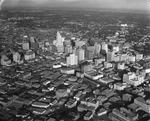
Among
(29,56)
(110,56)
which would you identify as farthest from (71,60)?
(29,56)

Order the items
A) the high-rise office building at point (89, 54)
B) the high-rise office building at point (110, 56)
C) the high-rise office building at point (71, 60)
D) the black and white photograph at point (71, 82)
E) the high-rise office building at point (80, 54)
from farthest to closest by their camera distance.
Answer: the high-rise office building at point (89, 54), the high-rise office building at point (80, 54), the high-rise office building at point (110, 56), the high-rise office building at point (71, 60), the black and white photograph at point (71, 82)

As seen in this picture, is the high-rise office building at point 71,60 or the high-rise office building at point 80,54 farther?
the high-rise office building at point 80,54

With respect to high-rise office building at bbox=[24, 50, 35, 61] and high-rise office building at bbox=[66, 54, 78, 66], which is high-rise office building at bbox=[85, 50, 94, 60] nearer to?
high-rise office building at bbox=[66, 54, 78, 66]

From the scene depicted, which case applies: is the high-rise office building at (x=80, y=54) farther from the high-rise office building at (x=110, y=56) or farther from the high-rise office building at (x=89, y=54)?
the high-rise office building at (x=110, y=56)

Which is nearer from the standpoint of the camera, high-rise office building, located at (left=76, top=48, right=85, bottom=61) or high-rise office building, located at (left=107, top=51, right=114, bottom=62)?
high-rise office building, located at (left=107, top=51, right=114, bottom=62)

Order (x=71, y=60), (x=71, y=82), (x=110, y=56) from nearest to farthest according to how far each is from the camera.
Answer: (x=71, y=82)
(x=71, y=60)
(x=110, y=56)

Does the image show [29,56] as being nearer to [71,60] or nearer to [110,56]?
[71,60]

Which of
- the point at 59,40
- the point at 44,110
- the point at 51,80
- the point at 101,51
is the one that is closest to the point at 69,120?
the point at 44,110

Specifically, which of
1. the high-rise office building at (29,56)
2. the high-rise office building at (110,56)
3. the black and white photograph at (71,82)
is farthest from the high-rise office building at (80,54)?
the high-rise office building at (29,56)

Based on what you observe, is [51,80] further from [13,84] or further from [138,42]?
[138,42]

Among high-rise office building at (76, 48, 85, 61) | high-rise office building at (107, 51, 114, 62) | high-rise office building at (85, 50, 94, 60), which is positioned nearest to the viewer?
high-rise office building at (107, 51, 114, 62)

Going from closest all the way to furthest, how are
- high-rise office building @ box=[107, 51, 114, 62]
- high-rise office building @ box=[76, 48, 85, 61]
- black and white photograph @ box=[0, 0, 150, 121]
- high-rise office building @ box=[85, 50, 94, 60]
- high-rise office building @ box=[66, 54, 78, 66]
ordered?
black and white photograph @ box=[0, 0, 150, 121] → high-rise office building @ box=[66, 54, 78, 66] → high-rise office building @ box=[107, 51, 114, 62] → high-rise office building @ box=[76, 48, 85, 61] → high-rise office building @ box=[85, 50, 94, 60]

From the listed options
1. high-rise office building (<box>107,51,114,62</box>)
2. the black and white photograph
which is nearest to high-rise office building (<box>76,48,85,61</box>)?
the black and white photograph
